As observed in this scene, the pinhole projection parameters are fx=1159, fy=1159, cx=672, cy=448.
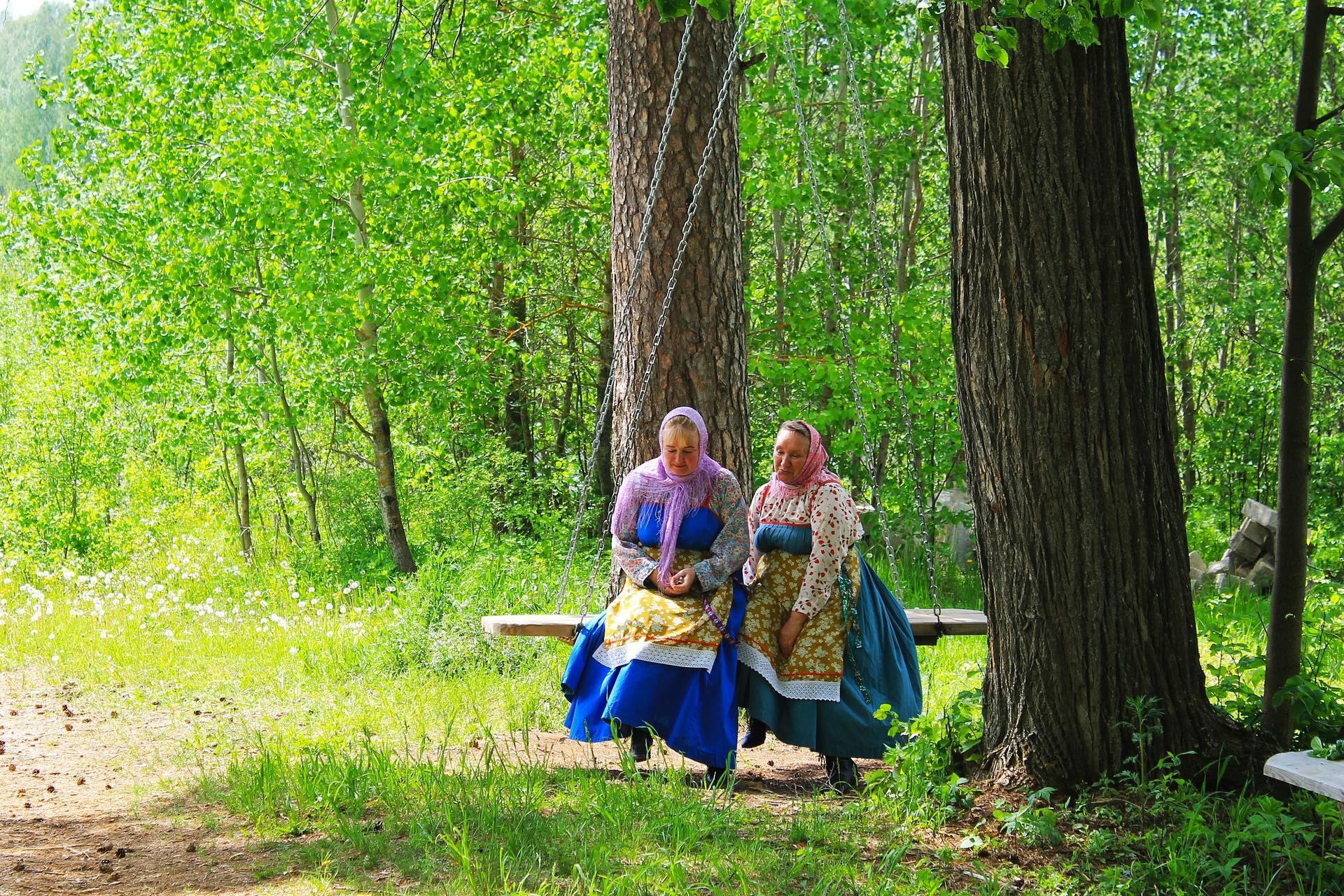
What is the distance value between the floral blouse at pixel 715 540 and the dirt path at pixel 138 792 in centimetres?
79

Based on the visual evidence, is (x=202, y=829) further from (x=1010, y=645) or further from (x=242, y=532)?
(x=242, y=532)

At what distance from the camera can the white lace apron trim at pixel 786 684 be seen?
4.77 metres

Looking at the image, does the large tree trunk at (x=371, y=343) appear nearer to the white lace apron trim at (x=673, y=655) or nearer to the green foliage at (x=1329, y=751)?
the white lace apron trim at (x=673, y=655)

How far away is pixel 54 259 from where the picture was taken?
12.0 m

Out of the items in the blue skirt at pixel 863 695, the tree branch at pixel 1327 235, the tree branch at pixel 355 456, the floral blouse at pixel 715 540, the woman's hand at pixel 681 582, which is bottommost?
the blue skirt at pixel 863 695

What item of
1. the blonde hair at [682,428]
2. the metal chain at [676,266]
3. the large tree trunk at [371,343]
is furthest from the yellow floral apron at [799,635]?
the large tree trunk at [371,343]

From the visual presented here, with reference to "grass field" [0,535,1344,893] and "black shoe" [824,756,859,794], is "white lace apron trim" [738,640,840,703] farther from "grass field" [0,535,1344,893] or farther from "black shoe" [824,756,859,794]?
"grass field" [0,535,1344,893]

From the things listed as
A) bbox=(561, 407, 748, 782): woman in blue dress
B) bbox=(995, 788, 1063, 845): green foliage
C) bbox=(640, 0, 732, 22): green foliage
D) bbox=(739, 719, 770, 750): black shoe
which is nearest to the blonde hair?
bbox=(561, 407, 748, 782): woman in blue dress

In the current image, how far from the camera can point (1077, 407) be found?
3.69 m

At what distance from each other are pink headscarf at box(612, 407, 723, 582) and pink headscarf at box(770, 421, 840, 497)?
33 cm

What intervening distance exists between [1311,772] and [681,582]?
249 cm

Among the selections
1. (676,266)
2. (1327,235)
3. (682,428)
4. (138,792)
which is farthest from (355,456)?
(1327,235)

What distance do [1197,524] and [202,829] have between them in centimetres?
1192

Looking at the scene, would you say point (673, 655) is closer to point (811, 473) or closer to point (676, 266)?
point (811, 473)
